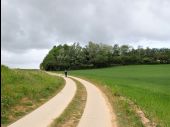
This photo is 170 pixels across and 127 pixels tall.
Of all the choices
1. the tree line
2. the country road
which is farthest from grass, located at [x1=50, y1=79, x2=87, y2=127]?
the tree line

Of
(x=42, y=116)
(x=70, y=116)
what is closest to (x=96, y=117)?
(x=70, y=116)

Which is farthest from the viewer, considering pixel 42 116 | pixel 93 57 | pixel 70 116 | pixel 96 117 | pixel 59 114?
pixel 93 57

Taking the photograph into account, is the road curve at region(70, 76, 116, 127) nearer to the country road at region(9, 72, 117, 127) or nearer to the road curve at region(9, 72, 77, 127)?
the country road at region(9, 72, 117, 127)

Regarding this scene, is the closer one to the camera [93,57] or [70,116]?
→ [70,116]

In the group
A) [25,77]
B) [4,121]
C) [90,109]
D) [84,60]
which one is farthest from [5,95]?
[84,60]

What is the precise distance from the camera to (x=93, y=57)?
152 meters

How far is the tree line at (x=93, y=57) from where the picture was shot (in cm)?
14950

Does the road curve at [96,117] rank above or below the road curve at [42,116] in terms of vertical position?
below

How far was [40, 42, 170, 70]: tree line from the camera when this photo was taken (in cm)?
14950

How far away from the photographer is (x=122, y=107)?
26.4 meters

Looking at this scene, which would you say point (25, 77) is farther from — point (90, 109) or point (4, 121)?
point (4, 121)

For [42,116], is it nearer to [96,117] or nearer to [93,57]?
[96,117]

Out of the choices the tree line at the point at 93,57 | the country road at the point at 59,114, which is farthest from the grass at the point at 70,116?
the tree line at the point at 93,57

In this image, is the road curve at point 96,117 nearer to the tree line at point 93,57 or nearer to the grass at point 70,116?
the grass at point 70,116
